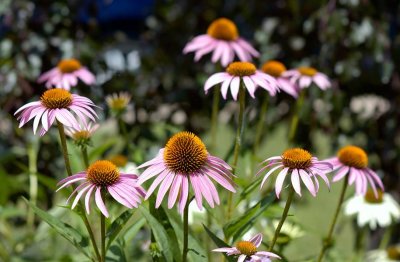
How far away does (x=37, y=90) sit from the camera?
1992 mm

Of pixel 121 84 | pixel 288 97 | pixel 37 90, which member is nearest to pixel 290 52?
pixel 288 97

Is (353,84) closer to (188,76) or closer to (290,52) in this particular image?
(290,52)

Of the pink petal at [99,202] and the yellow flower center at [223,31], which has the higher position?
the yellow flower center at [223,31]

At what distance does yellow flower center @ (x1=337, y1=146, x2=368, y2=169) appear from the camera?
1072 mm

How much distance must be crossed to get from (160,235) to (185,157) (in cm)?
13

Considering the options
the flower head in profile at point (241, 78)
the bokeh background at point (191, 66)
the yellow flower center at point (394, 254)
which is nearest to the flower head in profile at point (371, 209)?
the yellow flower center at point (394, 254)

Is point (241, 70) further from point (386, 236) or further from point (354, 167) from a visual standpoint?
point (386, 236)

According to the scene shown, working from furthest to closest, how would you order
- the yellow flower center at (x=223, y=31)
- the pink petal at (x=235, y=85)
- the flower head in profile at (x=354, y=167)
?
1. the yellow flower center at (x=223, y=31)
2. the flower head in profile at (x=354, y=167)
3. the pink petal at (x=235, y=85)

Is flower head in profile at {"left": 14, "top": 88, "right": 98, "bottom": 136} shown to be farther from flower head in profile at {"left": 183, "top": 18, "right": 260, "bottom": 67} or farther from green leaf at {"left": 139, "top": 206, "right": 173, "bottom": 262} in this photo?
flower head in profile at {"left": 183, "top": 18, "right": 260, "bottom": 67}

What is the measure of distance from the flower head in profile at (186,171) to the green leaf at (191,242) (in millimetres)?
121

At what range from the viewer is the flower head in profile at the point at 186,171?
0.74m

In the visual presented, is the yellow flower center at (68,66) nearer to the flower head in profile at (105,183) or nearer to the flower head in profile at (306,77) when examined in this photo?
the flower head in profile at (306,77)

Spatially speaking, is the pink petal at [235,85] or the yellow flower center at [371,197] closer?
the pink petal at [235,85]

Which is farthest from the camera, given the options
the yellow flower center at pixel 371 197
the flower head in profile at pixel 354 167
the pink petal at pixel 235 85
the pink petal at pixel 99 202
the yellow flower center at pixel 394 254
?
the yellow flower center at pixel 394 254
